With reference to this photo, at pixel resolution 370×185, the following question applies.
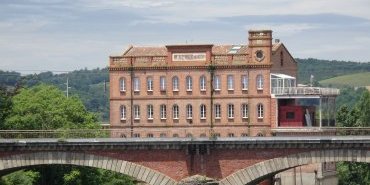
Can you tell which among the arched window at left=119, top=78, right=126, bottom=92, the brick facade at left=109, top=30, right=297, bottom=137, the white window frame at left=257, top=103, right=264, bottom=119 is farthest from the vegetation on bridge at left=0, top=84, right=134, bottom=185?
the white window frame at left=257, top=103, right=264, bottom=119

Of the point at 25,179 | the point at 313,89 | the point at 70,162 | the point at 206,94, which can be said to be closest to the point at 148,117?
the point at 206,94

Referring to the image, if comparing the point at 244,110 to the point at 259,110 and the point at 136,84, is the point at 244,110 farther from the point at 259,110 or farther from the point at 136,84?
the point at 136,84

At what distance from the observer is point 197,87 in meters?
125

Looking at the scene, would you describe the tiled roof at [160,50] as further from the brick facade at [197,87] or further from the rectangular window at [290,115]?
the rectangular window at [290,115]

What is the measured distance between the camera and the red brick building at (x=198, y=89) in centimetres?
12288

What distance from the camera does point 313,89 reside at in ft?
407

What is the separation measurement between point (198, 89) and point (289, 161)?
4709 centimetres

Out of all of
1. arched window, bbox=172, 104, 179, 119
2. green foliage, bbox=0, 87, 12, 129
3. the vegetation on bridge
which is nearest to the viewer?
the vegetation on bridge

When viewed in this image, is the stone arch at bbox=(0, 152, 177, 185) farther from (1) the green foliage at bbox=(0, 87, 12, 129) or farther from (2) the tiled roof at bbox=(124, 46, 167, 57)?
(2) the tiled roof at bbox=(124, 46, 167, 57)

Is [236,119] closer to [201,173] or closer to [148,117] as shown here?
[148,117]

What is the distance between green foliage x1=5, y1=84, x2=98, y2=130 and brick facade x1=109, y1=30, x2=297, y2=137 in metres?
9.99

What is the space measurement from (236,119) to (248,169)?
44390mm

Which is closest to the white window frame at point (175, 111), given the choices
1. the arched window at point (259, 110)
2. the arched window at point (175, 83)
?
the arched window at point (175, 83)

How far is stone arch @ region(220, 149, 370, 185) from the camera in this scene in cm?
7700
